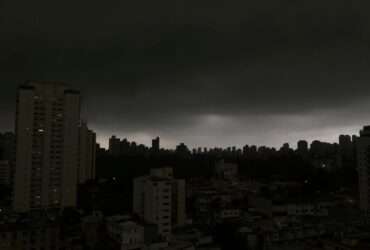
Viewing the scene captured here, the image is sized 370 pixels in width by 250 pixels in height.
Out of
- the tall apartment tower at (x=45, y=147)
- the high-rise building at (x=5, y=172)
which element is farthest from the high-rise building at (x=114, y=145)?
the tall apartment tower at (x=45, y=147)

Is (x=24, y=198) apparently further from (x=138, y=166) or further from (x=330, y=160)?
(x=330, y=160)

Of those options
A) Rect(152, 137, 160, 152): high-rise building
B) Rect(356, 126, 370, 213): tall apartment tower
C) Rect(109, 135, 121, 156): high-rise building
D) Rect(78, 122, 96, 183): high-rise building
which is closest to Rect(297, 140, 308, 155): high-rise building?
Rect(152, 137, 160, 152): high-rise building

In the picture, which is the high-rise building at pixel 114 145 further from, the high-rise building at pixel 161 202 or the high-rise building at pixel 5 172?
the high-rise building at pixel 161 202

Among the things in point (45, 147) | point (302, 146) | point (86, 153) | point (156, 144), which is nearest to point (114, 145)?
point (156, 144)

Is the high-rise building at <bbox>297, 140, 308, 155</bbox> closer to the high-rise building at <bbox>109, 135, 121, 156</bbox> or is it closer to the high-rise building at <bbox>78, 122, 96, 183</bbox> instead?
Result: the high-rise building at <bbox>109, 135, 121, 156</bbox>

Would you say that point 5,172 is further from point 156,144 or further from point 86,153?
point 156,144

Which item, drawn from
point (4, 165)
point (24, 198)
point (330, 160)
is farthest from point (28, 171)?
point (330, 160)
